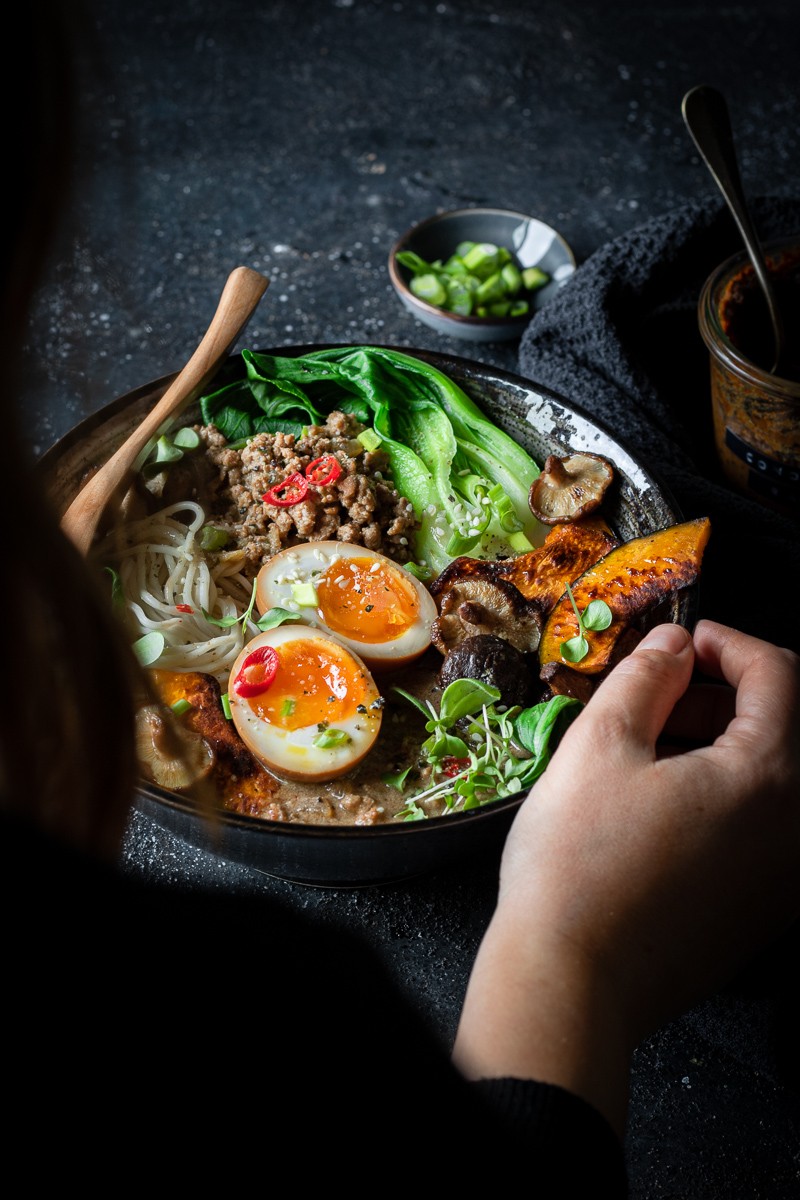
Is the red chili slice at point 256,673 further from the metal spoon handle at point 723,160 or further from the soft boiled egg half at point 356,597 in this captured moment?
the metal spoon handle at point 723,160

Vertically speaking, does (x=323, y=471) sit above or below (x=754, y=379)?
below

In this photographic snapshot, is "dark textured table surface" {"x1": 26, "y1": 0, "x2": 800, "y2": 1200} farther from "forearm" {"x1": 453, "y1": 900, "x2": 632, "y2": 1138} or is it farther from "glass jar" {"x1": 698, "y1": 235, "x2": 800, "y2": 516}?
"glass jar" {"x1": 698, "y1": 235, "x2": 800, "y2": 516}

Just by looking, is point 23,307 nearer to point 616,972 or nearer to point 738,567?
point 616,972

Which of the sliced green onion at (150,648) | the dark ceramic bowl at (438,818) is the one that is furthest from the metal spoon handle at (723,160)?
the sliced green onion at (150,648)

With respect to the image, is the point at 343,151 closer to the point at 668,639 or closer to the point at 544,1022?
the point at 668,639

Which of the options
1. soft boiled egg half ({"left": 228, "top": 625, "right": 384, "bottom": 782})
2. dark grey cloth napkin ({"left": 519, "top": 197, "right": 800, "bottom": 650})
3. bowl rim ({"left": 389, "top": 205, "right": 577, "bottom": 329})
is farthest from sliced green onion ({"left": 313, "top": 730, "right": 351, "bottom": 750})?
bowl rim ({"left": 389, "top": 205, "right": 577, "bottom": 329})

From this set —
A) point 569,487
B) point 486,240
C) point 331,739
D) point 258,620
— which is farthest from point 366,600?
point 486,240
